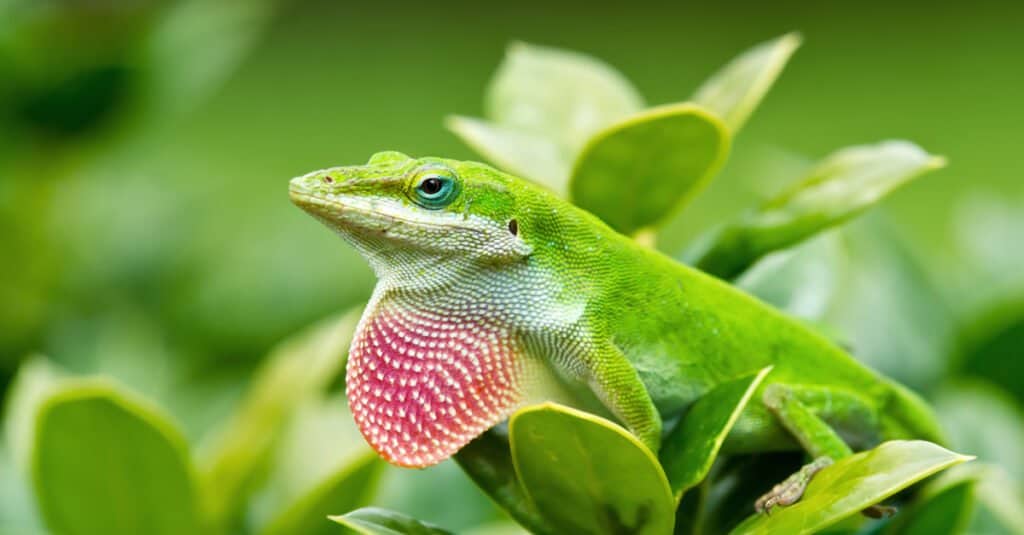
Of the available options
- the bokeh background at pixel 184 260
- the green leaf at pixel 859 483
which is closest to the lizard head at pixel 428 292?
the green leaf at pixel 859 483

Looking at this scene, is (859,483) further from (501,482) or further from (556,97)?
(556,97)

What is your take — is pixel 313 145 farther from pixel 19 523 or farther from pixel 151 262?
pixel 19 523

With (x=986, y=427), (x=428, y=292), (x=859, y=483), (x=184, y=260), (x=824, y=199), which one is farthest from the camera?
(x=184, y=260)

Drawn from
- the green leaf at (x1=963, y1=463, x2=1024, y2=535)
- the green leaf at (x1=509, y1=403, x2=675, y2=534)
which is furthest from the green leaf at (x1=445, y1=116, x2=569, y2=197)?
the green leaf at (x1=963, y1=463, x2=1024, y2=535)

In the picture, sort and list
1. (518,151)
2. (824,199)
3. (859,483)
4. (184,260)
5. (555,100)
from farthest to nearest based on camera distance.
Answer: (184,260) → (555,100) → (518,151) → (824,199) → (859,483)

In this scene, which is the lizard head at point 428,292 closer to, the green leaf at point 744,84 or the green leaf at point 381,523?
the green leaf at point 381,523

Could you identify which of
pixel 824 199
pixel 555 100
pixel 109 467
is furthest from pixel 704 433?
pixel 109 467

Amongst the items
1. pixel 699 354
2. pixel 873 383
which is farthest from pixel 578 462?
pixel 873 383
